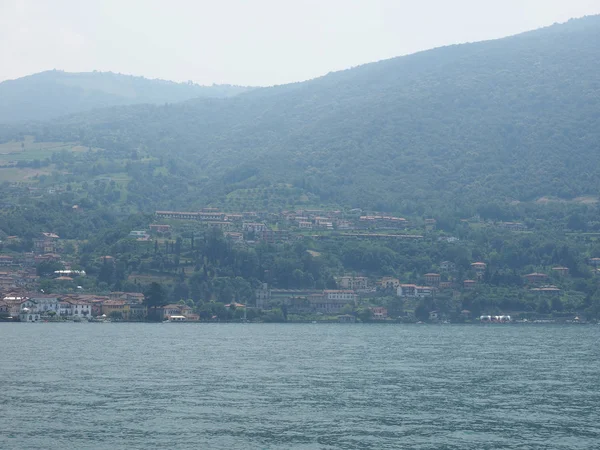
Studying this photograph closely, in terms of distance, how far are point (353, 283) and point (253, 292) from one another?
17236 mm

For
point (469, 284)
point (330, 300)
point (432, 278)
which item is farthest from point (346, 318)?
point (469, 284)

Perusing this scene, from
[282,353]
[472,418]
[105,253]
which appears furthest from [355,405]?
[105,253]

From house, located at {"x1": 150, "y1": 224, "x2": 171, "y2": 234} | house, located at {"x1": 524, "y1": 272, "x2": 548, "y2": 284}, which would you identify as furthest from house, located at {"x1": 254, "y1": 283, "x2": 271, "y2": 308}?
house, located at {"x1": 524, "y1": 272, "x2": 548, "y2": 284}

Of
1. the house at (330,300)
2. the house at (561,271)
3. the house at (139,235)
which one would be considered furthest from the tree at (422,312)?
the house at (139,235)

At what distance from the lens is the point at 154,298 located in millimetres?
144250

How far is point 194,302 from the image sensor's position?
495ft

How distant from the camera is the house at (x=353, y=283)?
157 metres

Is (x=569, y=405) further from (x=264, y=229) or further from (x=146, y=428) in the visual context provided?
(x=264, y=229)

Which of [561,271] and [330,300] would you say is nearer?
[330,300]

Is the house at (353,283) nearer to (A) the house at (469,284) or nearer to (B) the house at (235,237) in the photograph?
(A) the house at (469,284)

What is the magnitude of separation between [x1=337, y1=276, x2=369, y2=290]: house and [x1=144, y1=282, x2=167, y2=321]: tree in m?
29.4

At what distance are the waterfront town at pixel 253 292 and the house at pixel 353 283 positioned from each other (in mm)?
164

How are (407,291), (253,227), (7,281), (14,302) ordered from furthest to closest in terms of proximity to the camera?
(253,227) → (7,281) → (407,291) → (14,302)

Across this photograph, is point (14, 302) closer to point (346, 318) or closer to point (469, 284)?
point (346, 318)
